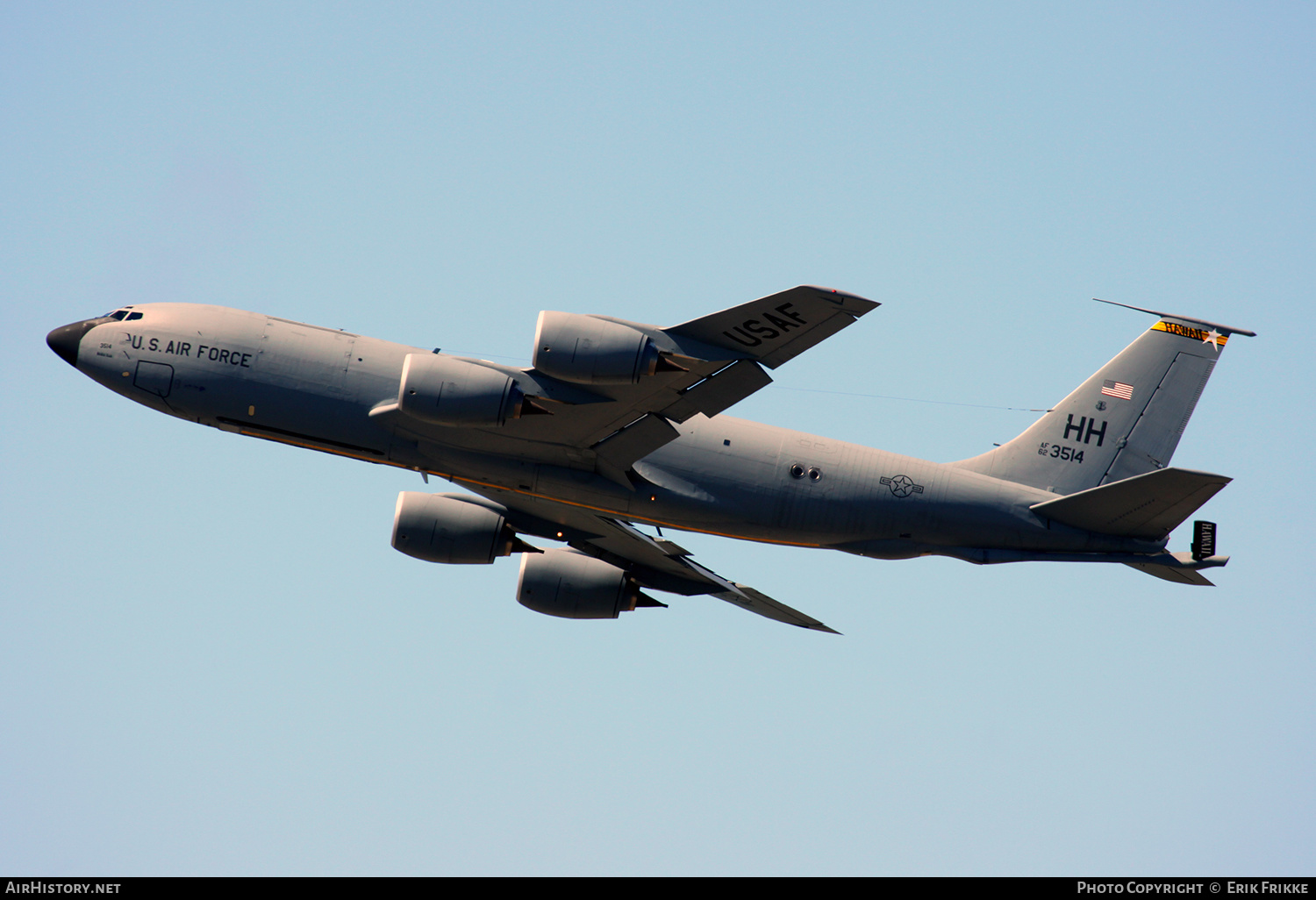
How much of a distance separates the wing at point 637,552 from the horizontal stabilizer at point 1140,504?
822 centimetres

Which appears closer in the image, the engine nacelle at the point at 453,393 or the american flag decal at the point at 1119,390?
the engine nacelle at the point at 453,393

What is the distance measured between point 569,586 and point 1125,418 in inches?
707

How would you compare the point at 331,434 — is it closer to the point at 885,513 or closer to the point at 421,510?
the point at 421,510

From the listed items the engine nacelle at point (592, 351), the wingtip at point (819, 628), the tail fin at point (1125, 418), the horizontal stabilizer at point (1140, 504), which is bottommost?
the wingtip at point (819, 628)

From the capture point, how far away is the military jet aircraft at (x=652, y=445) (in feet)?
96.0

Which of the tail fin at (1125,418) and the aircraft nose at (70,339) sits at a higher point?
the tail fin at (1125,418)

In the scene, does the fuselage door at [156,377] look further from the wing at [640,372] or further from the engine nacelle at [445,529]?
the engine nacelle at [445,529]

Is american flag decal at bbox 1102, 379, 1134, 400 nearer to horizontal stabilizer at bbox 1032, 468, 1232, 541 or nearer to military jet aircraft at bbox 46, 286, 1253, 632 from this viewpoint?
military jet aircraft at bbox 46, 286, 1253, 632

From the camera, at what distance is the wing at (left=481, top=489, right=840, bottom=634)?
120 feet

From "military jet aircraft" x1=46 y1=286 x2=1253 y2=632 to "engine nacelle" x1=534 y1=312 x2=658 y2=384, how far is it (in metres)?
0.05

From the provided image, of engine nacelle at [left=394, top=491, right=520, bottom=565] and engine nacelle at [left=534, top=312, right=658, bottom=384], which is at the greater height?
engine nacelle at [left=534, top=312, right=658, bottom=384]

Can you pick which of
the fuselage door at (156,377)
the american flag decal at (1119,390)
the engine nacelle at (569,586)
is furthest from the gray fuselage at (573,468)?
the american flag decal at (1119,390)

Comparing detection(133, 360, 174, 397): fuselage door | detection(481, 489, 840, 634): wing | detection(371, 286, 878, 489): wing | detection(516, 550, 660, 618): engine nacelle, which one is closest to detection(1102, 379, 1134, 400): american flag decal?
detection(481, 489, 840, 634): wing
